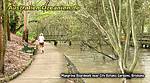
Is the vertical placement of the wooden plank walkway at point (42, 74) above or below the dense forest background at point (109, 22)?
below

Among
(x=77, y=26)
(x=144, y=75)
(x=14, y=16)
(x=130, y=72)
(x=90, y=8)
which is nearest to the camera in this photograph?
(x=130, y=72)

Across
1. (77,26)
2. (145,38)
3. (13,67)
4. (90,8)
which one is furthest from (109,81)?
(145,38)

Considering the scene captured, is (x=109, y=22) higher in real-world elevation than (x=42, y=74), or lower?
higher

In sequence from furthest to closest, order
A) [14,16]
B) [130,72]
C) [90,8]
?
[14,16]
[90,8]
[130,72]

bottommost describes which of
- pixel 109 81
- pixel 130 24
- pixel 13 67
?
pixel 109 81

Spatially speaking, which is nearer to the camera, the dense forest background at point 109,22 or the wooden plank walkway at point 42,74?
the wooden plank walkway at point 42,74

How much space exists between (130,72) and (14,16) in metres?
25.2

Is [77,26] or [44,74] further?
[77,26]

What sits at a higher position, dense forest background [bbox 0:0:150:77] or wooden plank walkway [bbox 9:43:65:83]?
dense forest background [bbox 0:0:150:77]

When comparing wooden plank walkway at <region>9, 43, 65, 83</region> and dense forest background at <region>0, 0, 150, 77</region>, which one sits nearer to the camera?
wooden plank walkway at <region>9, 43, 65, 83</region>

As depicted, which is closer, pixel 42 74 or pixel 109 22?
pixel 42 74

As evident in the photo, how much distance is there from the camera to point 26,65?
19.7m

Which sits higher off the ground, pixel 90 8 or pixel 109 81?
pixel 90 8

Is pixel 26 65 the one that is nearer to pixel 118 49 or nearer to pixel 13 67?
pixel 13 67
